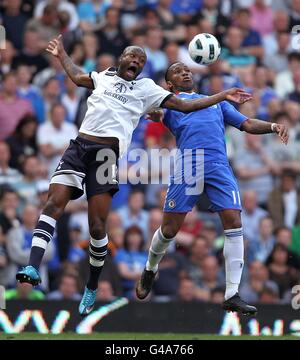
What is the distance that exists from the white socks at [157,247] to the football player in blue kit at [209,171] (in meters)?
0.01

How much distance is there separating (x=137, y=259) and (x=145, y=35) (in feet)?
15.7

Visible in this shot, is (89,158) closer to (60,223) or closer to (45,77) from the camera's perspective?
(60,223)

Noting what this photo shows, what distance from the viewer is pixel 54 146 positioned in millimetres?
18703

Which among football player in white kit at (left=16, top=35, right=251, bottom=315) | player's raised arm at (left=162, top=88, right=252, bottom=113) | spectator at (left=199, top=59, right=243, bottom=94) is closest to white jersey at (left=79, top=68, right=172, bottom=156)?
football player in white kit at (left=16, top=35, right=251, bottom=315)

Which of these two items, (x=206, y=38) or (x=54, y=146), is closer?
(x=206, y=38)

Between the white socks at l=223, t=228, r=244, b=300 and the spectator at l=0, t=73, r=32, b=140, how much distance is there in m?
6.16

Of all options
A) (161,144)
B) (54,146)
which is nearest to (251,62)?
(161,144)

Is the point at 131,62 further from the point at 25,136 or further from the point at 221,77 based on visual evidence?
the point at 221,77

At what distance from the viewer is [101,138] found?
13281mm

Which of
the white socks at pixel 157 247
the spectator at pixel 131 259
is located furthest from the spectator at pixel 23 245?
the white socks at pixel 157 247

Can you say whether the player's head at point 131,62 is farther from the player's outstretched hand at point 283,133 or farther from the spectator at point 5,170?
the spectator at point 5,170

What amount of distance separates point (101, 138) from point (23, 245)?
449 cm

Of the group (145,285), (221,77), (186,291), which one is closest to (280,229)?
(186,291)

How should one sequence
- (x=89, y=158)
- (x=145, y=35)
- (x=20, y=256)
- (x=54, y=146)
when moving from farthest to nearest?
(x=145, y=35) → (x=54, y=146) → (x=20, y=256) → (x=89, y=158)
